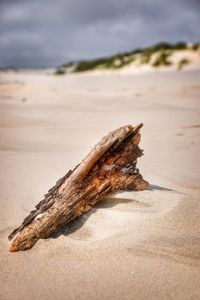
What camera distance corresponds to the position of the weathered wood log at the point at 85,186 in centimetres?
232

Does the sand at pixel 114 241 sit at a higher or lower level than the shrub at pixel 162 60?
lower

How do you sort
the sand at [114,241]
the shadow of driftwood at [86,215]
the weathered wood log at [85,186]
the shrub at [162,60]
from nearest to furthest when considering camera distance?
1. the sand at [114,241]
2. the weathered wood log at [85,186]
3. the shadow of driftwood at [86,215]
4. the shrub at [162,60]

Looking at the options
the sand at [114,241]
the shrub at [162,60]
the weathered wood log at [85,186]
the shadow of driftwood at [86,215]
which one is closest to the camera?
the sand at [114,241]

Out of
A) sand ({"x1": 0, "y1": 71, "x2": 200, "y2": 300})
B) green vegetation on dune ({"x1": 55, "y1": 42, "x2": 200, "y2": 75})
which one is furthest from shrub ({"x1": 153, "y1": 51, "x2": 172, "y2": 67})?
sand ({"x1": 0, "y1": 71, "x2": 200, "y2": 300})

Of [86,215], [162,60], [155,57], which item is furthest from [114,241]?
[155,57]

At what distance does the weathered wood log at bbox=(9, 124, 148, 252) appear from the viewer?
7.62 feet

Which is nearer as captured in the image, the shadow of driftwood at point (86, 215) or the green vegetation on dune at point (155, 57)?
the shadow of driftwood at point (86, 215)

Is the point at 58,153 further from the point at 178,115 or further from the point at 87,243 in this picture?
the point at 178,115

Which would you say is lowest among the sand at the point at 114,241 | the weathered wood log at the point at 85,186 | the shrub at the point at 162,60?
the sand at the point at 114,241

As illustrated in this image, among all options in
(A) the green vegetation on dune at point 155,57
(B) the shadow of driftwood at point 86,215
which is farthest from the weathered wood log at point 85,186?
(A) the green vegetation on dune at point 155,57

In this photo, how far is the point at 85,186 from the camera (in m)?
2.48

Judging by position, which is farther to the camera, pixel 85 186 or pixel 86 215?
pixel 86 215

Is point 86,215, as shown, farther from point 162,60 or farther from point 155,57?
point 155,57

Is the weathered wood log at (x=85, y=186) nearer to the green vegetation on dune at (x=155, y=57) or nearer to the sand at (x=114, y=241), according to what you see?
the sand at (x=114, y=241)
